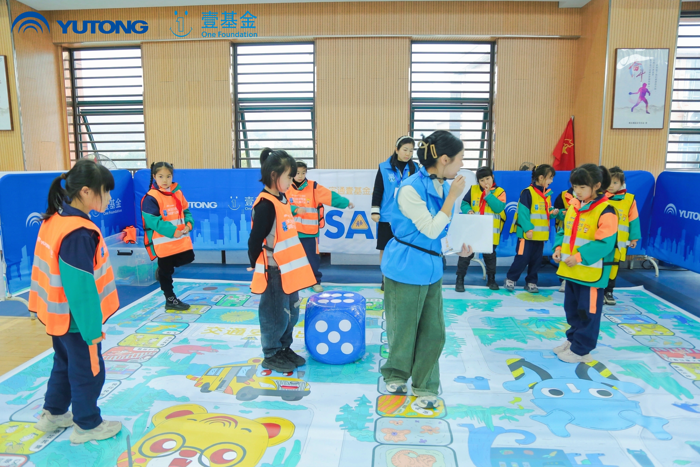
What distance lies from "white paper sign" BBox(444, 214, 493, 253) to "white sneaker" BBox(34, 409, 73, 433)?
2.19 meters

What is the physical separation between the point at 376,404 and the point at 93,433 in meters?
1.47

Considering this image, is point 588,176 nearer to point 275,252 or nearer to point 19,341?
point 275,252

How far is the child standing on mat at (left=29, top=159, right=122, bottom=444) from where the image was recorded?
203 cm

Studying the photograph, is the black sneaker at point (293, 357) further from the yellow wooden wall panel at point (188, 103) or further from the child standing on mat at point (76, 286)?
the yellow wooden wall panel at point (188, 103)

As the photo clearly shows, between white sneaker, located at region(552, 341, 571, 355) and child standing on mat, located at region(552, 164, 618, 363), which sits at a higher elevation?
child standing on mat, located at region(552, 164, 618, 363)

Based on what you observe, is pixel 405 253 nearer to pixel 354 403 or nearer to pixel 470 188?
pixel 354 403

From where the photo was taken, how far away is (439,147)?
91.9 inches

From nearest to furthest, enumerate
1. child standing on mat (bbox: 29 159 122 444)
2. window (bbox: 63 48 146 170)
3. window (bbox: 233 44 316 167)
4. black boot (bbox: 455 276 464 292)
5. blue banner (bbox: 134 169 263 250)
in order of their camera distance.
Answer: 1. child standing on mat (bbox: 29 159 122 444)
2. black boot (bbox: 455 276 464 292)
3. blue banner (bbox: 134 169 263 250)
4. window (bbox: 233 44 316 167)
5. window (bbox: 63 48 146 170)

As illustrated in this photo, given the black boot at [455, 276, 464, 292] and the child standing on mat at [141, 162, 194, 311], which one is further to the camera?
the black boot at [455, 276, 464, 292]

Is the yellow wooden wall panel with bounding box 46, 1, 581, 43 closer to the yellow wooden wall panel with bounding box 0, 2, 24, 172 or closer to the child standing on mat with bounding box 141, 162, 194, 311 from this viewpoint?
the yellow wooden wall panel with bounding box 0, 2, 24, 172

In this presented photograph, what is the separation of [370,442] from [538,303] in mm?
2860


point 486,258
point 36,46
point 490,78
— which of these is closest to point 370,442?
point 486,258

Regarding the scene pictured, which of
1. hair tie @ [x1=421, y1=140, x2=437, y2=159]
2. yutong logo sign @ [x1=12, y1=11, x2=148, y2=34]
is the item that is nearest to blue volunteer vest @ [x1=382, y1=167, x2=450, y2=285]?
hair tie @ [x1=421, y1=140, x2=437, y2=159]

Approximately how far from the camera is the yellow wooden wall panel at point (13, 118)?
6.72 metres
